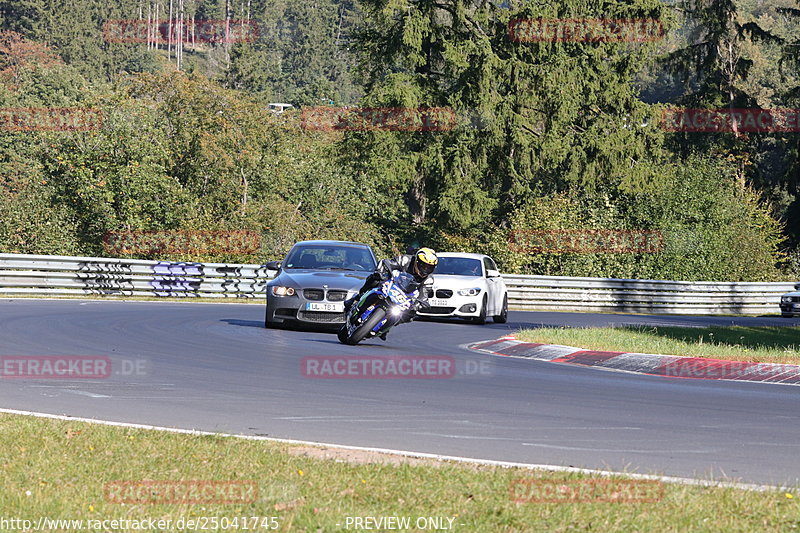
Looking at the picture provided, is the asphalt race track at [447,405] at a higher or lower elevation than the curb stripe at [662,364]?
higher

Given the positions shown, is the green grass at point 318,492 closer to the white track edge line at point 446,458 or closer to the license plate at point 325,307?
the white track edge line at point 446,458

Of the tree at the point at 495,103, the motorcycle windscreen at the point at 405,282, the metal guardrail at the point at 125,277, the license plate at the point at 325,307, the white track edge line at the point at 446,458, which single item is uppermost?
the tree at the point at 495,103

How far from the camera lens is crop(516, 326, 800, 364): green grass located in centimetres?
1761

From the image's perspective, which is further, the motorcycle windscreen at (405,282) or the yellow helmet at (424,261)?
the motorcycle windscreen at (405,282)

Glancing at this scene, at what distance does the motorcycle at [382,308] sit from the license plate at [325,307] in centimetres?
184

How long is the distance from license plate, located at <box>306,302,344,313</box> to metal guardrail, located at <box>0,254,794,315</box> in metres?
2.62

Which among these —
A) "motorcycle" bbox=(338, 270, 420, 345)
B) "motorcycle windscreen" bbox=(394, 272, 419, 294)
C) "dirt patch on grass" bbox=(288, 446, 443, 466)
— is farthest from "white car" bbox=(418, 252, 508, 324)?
"dirt patch on grass" bbox=(288, 446, 443, 466)

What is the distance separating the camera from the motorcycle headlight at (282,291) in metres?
19.4

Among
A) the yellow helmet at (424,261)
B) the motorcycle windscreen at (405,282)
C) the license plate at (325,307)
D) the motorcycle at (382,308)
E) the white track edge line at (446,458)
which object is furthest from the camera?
the license plate at (325,307)

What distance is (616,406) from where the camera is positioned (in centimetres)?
1116

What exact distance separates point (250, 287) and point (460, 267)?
912cm

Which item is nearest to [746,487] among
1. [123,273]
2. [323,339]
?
[323,339]

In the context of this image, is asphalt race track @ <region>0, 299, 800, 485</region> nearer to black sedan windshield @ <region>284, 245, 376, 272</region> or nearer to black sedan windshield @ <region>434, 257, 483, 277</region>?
black sedan windshield @ <region>284, 245, 376, 272</region>

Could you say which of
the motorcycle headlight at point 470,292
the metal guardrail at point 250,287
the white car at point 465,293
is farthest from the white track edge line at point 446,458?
the motorcycle headlight at point 470,292
